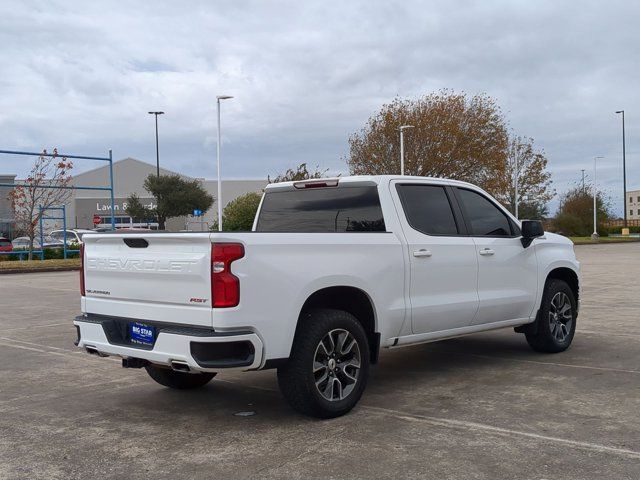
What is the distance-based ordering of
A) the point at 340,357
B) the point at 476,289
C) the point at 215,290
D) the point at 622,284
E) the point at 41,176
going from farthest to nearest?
the point at 41,176 < the point at 622,284 < the point at 476,289 < the point at 340,357 < the point at 215,290

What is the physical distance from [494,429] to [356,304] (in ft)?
4.90

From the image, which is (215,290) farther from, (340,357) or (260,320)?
(340,357)

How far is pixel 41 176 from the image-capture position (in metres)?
29.9


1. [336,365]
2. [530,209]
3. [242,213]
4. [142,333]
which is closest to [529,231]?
[336,365]

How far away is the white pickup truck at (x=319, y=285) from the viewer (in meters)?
4.99

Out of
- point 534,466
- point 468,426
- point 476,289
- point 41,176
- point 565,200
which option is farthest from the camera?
point 565,200

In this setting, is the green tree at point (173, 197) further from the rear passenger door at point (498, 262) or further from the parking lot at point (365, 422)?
the rear passenger door at point (498, 262)

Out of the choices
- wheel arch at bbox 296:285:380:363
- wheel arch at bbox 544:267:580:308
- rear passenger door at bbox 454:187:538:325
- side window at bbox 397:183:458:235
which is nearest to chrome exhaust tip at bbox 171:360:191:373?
wheel arch at bbox 296:285:380:363

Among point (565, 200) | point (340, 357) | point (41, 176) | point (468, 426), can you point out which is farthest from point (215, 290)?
point (565, 200)

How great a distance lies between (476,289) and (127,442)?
3.50 metres

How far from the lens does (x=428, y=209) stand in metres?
6.68

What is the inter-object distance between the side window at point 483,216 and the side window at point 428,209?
0.29 meters

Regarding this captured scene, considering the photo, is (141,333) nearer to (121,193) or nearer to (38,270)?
(38,270)

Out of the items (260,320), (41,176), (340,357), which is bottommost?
(340,357)
